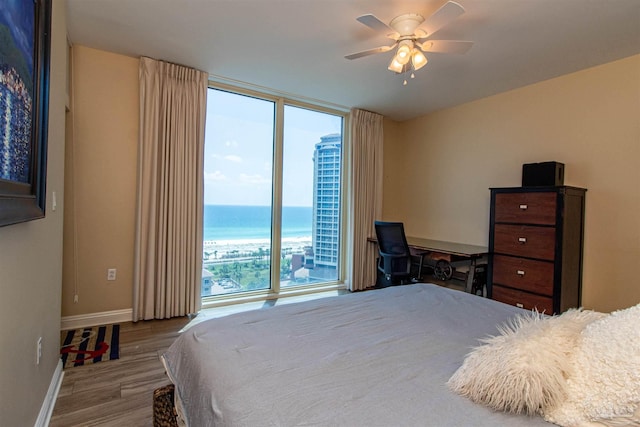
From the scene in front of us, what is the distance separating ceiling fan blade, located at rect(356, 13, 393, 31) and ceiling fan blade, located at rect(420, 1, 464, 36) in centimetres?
25

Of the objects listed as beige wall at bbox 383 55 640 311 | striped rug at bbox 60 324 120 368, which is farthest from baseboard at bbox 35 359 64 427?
beige wall at bbox 383 55 640 311

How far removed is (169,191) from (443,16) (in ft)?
8.98

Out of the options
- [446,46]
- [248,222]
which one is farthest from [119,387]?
[446,46]

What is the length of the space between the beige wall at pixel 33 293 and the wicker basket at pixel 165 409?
19.3 inches

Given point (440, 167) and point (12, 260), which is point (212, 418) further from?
point (440, 167)

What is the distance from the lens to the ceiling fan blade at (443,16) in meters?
1.78

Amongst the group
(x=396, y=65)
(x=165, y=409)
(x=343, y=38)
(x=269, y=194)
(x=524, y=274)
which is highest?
(x=343, y=38)

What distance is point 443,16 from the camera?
192 centimetres

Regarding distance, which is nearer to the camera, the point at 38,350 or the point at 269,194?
the point at 38,350

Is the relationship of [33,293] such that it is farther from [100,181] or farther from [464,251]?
[464,251]

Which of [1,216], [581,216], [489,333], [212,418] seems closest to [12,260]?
[1,216]

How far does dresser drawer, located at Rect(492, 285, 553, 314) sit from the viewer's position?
2.81m

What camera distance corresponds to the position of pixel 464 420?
83cm

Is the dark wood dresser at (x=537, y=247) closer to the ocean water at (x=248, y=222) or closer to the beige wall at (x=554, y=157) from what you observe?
the beige wall at (x=554, y=157)
